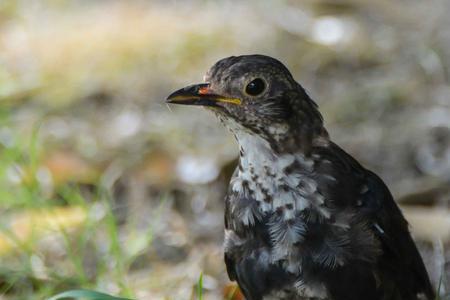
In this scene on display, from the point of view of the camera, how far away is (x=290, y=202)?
159 inches

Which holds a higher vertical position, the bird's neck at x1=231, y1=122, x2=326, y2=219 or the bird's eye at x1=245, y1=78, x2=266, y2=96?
the bird's eye at x1=245, y1=78, x2=266, y2=96

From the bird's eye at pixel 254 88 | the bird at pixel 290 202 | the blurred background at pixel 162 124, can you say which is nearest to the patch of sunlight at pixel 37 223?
the blurred background at pixel 162 124

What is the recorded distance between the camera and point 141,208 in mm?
5781

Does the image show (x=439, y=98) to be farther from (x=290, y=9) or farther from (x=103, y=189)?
(x=103, y=189)

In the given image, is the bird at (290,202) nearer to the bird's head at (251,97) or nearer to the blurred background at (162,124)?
the bird's head at (251,97)

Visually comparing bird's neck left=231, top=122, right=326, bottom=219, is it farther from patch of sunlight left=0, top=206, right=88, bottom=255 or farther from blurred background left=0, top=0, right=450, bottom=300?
patch of sunlight left=0, top=206, right=88, bottom=255

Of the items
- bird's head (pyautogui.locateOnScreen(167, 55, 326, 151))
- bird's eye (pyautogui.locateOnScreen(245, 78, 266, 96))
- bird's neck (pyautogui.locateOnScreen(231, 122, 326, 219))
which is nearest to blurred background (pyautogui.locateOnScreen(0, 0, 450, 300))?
bird's neck (pyautogui.locateOnScreen(231, 122, 326, 219))

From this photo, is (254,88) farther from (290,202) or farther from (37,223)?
(37,223)

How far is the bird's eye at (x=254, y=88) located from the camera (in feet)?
13.1

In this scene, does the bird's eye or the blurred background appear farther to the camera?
the blurred background

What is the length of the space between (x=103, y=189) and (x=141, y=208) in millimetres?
237

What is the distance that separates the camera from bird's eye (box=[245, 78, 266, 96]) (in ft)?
13.1

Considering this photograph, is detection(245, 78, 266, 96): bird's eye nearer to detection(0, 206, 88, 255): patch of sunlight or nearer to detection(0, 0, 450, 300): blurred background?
detection(0, 0, 450, 300): blurred background

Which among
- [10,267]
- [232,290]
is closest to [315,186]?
[232,290]
